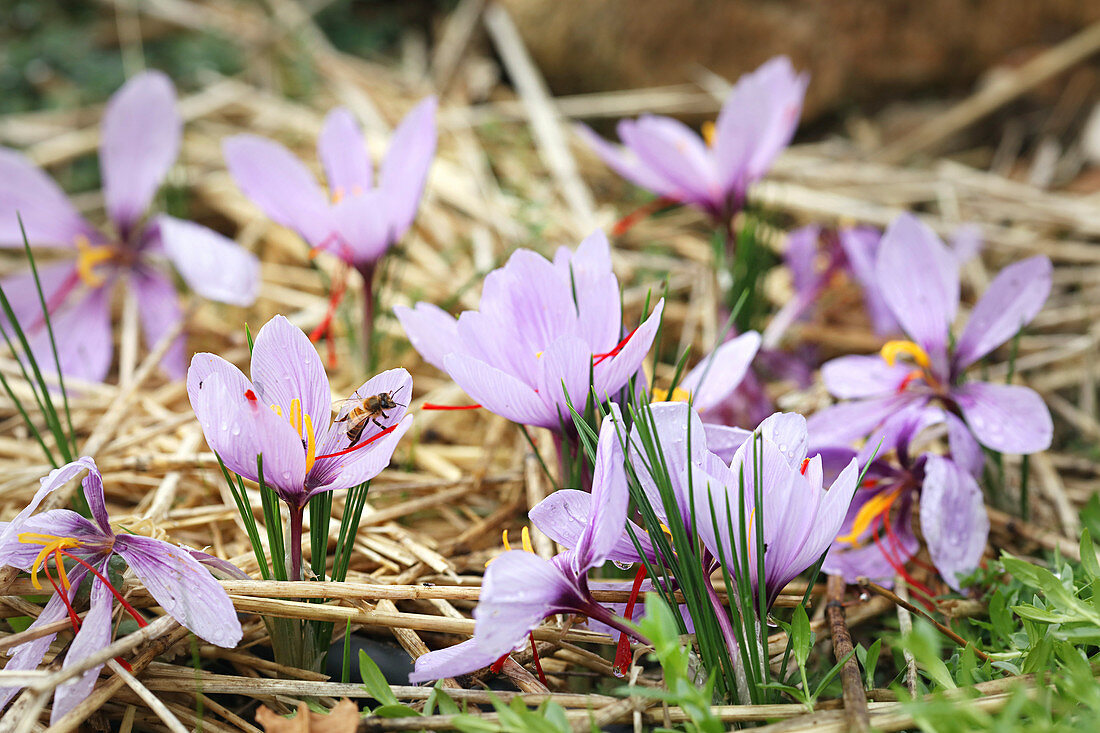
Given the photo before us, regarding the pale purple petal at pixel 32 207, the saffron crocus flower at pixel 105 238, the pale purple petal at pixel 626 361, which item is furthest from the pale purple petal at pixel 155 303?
the pale purple petal at pixel 626 361

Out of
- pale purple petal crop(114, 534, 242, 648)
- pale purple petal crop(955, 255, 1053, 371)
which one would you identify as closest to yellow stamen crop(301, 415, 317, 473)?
pale purple petal crop(114, 534, 242, 648)

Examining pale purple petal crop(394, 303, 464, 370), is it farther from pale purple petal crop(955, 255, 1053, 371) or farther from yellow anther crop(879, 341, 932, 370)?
pale purple petal crop(955, 255, 1053, 371)

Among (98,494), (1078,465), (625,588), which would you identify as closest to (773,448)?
(625,588)

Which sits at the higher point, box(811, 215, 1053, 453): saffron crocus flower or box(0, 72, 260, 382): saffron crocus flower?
box(0, 72, 260, 382): saffron crocus flower

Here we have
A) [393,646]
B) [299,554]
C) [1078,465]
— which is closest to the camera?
[299,554]

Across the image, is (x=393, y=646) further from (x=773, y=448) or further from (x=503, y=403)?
(x=773, y=448)

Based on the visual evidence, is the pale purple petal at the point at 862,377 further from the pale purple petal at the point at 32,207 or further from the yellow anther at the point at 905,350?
the pale purple petal at the point at 32,207
